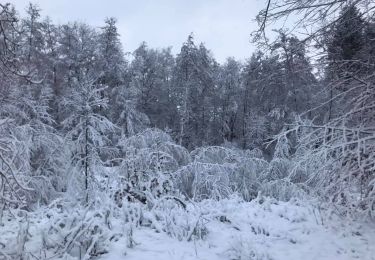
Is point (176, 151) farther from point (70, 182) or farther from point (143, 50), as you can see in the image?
point (143, 50)

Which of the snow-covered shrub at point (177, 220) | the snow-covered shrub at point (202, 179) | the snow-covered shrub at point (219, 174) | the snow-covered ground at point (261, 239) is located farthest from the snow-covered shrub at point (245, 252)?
the snow-covered shrub at point (202, 179)

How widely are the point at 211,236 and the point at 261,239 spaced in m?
0.70

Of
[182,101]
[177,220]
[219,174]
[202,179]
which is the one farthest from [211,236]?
[182,101]

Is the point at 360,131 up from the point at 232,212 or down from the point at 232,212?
up

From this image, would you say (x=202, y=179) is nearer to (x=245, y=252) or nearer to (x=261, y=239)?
(x=261, y=239)

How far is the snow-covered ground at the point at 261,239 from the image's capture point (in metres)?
5.38

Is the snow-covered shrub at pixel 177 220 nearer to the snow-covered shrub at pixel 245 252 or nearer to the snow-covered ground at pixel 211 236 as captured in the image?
the snow-covered ground at pixel 211 236

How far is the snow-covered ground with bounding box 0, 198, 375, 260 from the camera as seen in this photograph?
17.4ft

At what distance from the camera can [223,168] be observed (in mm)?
12453

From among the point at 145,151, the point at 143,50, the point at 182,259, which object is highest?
the point at 143,50

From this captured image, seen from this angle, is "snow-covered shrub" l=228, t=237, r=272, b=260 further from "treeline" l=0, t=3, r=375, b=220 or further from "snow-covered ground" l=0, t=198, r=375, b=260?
"treeline" l=0, t=3, r=375, b=220

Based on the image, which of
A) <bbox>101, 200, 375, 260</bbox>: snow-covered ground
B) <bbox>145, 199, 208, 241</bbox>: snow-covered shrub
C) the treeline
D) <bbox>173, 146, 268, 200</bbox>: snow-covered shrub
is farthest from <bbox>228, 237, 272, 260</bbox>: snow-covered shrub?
<bbox>173, 146, 268, 200</bbox>: snow-covered shrub

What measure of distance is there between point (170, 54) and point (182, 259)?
1503 inches

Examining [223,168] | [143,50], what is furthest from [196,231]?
[143,50]
